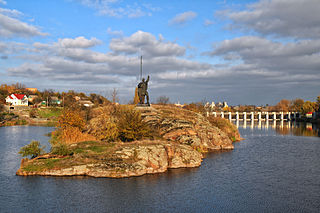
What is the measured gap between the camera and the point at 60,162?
29812mm

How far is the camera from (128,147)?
109ft

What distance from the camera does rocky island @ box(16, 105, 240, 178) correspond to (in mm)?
28938

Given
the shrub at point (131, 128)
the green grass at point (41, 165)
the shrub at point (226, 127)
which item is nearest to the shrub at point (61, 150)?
the green grass at point (41, 165)

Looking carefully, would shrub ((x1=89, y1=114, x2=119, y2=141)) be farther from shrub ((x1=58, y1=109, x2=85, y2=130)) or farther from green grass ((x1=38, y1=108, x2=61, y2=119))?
green grass ((x1=38, y1=108, x2=61, y2=119))

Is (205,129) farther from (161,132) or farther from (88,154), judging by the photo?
(88,154)

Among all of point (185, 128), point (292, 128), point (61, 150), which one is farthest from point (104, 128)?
point (292, 128)

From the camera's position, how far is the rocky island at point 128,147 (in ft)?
94.9

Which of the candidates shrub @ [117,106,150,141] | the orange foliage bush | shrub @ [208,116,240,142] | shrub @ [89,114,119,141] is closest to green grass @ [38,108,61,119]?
the orange foliage bush

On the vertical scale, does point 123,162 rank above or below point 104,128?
below

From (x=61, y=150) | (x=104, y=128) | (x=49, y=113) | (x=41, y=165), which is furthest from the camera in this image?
(x=49, y=113)

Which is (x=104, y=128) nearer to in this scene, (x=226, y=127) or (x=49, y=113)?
(x=226, y=127)

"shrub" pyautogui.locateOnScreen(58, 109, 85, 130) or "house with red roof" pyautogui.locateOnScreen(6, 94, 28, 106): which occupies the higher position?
"house with red roof" pyautogui.locateOnScreen(6, 94, 28, 106)

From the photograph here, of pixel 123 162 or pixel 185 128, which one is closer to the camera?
pixel 123 162

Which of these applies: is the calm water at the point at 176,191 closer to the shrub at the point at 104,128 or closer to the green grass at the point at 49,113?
the shrub at the point at 104,128
